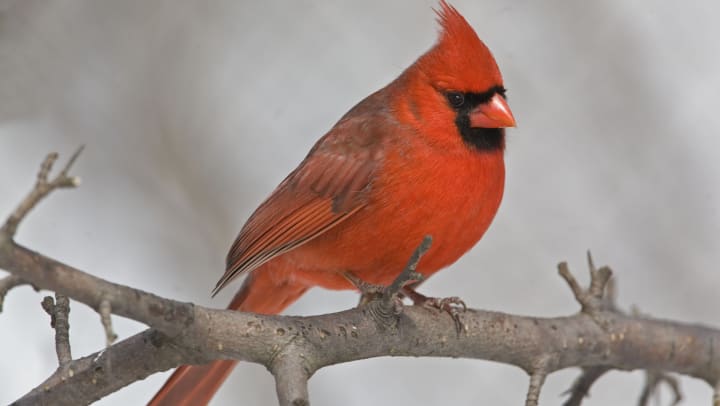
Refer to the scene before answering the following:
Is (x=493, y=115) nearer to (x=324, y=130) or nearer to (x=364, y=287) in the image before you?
(x=364, y=287)

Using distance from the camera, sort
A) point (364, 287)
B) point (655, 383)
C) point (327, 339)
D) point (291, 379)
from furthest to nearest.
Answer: point (655, 383), point (364, 287), point (327, 339), point (291, 379)

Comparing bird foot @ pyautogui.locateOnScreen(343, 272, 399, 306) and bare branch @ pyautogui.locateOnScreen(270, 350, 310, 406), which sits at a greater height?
bird foot @ pyautogui.locateOnScreen(343, 272, 399, 306)

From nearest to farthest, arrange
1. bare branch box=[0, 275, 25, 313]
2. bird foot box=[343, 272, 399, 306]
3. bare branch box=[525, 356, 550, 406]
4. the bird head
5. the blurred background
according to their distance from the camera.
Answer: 1. bare branch box=[0, 275, 25, 313]
2. bare branch box=[525, 356, 550, 406]
3. bird foot box=[343, 272, 399, 306]
4. the bird head
5. the blurred background

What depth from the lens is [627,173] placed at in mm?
3256

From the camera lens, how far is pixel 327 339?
1556mm

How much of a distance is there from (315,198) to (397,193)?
0.66ft

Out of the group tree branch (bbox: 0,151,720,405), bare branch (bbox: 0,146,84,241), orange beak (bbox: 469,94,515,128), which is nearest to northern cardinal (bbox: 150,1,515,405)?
orange beak (bbox: 469,94,515,128)

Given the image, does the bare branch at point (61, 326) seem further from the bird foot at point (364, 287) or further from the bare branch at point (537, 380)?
the bare branch at point (537, 380)

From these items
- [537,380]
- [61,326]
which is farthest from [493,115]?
[61,326]

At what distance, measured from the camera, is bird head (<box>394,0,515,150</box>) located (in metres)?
1.92

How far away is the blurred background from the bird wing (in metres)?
0.91

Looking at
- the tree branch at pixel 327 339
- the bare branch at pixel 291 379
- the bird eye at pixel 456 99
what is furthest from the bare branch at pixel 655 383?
the bare branch at pixel 291 379

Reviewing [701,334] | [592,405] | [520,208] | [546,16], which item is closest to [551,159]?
[520,208]

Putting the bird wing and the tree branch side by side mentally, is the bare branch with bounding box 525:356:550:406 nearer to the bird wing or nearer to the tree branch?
the tree branch
